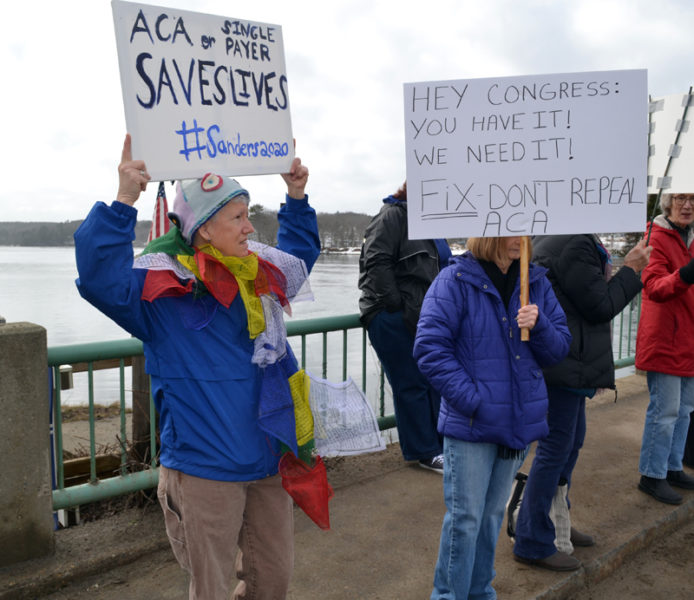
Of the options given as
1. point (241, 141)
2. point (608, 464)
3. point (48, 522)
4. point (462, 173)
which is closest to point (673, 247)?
point (608, 464)

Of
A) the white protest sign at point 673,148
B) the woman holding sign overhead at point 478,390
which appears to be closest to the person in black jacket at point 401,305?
the white protest sign at point 673,148

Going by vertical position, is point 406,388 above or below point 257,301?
below

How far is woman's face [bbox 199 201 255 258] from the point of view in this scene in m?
2.24

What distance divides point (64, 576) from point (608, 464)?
3.80 meters

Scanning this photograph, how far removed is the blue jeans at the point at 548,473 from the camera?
3.28 meters

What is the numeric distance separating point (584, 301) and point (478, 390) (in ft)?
3.11

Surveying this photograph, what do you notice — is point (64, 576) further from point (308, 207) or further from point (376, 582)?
point (308, 207)

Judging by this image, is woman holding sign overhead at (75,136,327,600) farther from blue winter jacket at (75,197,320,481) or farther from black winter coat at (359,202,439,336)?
black winter coat at (359,202,439,336)

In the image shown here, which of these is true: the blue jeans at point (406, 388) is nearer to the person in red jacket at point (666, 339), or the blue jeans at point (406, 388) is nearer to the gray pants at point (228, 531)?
the person in red jacket at point (666, 339)

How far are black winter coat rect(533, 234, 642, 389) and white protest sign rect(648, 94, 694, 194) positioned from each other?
2.40 ft

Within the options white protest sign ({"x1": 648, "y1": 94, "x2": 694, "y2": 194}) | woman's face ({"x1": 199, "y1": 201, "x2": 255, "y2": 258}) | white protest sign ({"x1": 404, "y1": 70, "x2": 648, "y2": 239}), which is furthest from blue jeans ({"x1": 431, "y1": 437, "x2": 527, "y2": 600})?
white protest sign ({"x1": 648, "y1": 94, "x2": 694, "y2": 194})

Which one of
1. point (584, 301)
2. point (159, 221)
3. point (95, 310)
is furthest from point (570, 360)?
point (95, 310)

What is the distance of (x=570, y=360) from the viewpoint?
3.24m

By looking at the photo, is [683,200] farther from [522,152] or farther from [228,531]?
[228,531]
